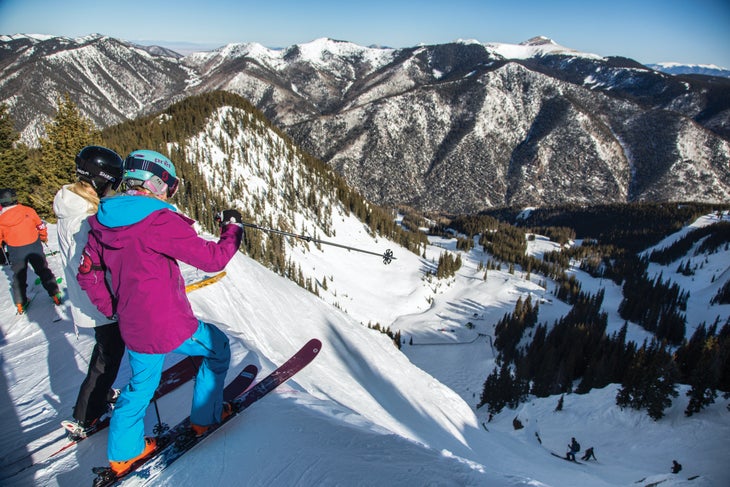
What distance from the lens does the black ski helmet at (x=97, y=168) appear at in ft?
14.7

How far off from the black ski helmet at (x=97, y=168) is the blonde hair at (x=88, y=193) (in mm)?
50

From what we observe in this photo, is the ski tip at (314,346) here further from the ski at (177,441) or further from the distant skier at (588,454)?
the distant skier at (588,454)

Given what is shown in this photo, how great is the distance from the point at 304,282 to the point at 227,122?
35.3 metres

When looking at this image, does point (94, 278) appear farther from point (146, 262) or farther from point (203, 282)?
point (203, 282)

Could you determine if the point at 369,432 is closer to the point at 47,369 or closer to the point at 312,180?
the point at 47,369

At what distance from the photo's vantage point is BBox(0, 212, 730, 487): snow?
3996 millimetres

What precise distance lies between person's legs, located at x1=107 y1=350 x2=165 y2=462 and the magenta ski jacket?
0.20 metres

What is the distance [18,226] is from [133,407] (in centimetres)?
737

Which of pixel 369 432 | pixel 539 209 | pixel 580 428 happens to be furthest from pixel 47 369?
pixel 539 209

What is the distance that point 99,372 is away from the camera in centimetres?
464

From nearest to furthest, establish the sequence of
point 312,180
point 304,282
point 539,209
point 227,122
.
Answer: point 304,282 → point 227,122 → point 312,180 → point 539,209

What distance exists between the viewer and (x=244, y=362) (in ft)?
22.8

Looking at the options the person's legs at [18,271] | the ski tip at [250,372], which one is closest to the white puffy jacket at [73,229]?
the ski tip at [250,372]

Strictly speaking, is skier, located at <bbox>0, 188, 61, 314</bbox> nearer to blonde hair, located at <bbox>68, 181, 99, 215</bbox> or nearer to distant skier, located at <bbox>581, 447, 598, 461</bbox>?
blonde hair, located at <bbox>68, 181, 99, 215</bbox>
